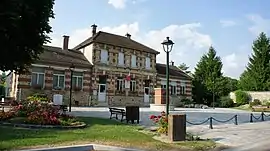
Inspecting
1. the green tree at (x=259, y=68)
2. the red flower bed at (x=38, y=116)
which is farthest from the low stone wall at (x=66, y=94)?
the green tree at (x=259, y=68)

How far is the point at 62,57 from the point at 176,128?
986 inches

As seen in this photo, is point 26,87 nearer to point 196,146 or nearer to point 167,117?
point 167,117

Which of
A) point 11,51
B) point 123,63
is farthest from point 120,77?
point 11,51

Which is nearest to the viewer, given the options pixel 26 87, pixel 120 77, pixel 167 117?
pixel 167 117

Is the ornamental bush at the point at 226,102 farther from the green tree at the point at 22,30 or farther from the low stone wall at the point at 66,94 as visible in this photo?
the green tree at the point at 22,30

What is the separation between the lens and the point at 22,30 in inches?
597

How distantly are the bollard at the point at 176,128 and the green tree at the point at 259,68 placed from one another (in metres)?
41.6

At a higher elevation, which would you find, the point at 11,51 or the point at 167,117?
the point at 11,51

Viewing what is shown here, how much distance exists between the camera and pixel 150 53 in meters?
41.3

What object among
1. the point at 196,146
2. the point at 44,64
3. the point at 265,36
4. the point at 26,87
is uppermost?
the point at 265,36

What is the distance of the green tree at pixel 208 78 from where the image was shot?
49.2 m

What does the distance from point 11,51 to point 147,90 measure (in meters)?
27.2

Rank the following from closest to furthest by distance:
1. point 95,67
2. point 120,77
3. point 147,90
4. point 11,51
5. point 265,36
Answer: point 11,51
point 95,67
point 120,77
point 147,90
point 265,36

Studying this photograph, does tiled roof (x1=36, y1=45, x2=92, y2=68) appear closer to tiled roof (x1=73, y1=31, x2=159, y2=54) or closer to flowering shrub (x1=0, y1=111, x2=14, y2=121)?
tiled roof (x1=73, y1=31, x2=159, y2=54)
